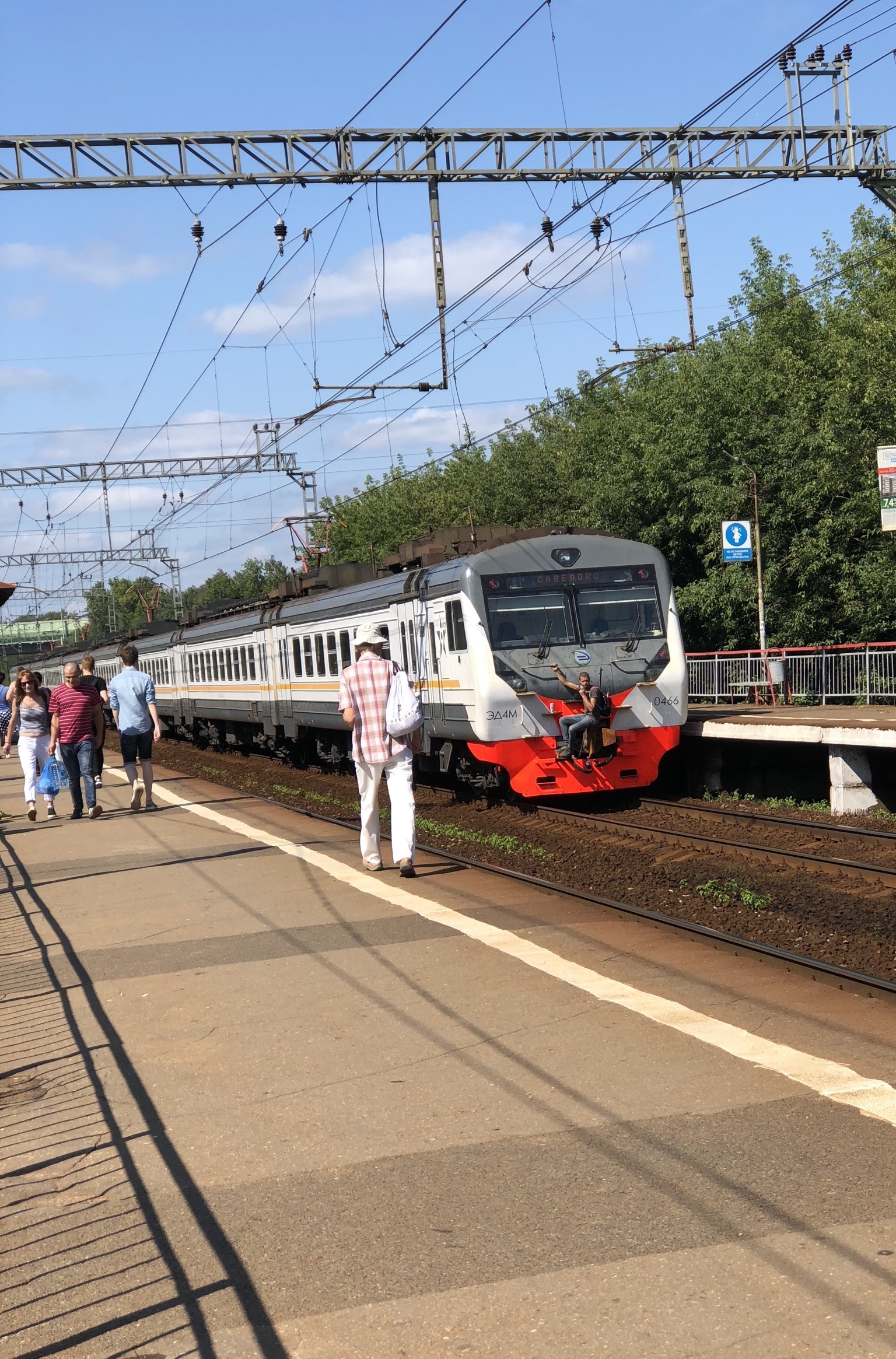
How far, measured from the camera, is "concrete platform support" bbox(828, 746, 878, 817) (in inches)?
625

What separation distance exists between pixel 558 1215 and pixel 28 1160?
2.03 m

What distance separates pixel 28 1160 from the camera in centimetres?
500

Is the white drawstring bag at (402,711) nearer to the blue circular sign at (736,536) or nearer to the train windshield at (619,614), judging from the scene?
the train windshield at (619,614)

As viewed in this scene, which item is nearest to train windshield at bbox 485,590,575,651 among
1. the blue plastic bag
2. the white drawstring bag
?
the white drawstring bag

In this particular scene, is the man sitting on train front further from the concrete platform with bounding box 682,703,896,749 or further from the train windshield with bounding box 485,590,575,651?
the concrete platform with bounding box 682,703,896,749

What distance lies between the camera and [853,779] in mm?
15898

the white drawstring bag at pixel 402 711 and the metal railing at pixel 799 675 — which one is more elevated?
the white drawstring bag at pixel 402 711

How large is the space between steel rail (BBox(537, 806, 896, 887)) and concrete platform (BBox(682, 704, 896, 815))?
8.70 ft

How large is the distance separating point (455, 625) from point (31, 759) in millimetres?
5395

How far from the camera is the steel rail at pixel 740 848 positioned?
35.3 ft

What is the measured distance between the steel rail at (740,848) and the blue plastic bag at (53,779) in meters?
5.71

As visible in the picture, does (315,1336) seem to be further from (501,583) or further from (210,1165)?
(501,583)

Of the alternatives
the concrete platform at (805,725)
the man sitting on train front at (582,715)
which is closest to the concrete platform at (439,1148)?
the man sitting on train front at (582,715)

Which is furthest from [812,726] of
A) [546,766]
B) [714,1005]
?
[714,1005]
